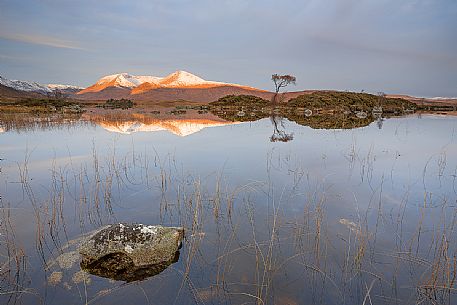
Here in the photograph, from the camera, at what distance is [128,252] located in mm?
3834

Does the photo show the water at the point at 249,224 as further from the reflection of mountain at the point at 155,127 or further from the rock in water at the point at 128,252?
the reflection of mountain at the point at 155,127

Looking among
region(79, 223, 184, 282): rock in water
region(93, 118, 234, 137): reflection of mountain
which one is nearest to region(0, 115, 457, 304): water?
region(79, 223, 184, 282): rock in water

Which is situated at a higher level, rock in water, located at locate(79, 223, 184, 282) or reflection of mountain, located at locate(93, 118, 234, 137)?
reflection of mountain, located at locate(93, 118, 234, 137)

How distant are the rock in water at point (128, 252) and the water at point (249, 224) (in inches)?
6.8

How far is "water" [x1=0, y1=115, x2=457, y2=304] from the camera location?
337 centimetres

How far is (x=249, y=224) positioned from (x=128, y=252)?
2.10 metres

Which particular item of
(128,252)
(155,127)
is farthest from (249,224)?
(155,127)

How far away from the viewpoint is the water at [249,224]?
337cm

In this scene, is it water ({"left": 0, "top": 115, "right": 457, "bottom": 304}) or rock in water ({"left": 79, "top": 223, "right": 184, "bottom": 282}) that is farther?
rock in water ({"left": 79, "top": 223, "right": 184, "bottom": 282})

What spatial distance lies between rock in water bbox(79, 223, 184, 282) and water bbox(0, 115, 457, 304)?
0.57ft

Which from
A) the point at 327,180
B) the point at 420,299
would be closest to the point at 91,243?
the point at 420,299

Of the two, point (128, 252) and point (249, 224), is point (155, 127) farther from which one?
point (128, 252)

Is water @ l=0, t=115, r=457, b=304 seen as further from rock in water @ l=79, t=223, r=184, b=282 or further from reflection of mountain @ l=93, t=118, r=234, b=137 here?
reflection of mountain @ l=93, t=118, r=234, b=137

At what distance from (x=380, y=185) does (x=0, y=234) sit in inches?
317
